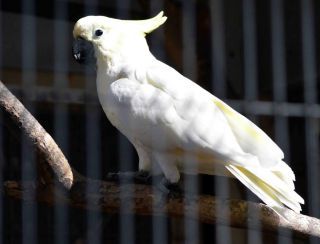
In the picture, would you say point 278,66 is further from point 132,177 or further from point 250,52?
point 132,177

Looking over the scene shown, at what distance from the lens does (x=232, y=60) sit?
6.00 feet

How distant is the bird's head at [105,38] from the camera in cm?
139

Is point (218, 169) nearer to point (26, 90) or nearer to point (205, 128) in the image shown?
point (205, 128)

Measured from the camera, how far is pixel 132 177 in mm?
1386

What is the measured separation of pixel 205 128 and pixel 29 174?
49 centimetres

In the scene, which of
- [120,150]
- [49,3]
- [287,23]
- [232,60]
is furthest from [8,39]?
[287,23]

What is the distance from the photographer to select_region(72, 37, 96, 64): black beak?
1.40m

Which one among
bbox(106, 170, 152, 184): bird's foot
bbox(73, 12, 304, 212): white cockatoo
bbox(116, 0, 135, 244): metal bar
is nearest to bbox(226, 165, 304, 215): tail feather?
bbox(73, 12, 304, 212): white cockatoo

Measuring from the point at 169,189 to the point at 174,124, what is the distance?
4.4 inches

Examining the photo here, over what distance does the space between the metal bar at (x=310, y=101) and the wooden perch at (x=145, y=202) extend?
1.33 ft

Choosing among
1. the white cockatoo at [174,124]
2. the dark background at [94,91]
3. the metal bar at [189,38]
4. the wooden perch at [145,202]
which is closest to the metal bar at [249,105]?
the dark background at [94,91]

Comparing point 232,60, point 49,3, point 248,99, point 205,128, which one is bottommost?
point 205,128

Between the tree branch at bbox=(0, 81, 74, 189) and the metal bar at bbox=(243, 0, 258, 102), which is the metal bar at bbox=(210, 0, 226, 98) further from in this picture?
the tree branch at bbox=(0, 81, 74, 189)

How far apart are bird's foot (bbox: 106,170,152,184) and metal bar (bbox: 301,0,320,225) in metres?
0.43
